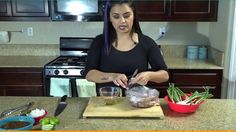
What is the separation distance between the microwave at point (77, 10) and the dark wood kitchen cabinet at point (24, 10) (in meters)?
0.12

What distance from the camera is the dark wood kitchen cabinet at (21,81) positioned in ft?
9.43

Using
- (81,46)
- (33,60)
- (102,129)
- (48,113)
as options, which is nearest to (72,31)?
(81,46)

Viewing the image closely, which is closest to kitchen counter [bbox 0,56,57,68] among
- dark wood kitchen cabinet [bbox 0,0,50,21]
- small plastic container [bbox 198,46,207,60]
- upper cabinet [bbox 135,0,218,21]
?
dark wood kitchen cabinet [bbox 0,0,50,21]

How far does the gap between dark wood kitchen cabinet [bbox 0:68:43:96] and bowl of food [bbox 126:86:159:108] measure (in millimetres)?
1665

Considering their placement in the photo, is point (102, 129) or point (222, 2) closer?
point (102, 129)

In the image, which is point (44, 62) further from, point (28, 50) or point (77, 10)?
point (77, 10)

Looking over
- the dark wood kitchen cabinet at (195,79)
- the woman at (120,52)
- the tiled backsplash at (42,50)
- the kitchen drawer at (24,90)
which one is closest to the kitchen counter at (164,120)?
the woman at (120,52)

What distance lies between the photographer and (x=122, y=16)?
1.72 metres

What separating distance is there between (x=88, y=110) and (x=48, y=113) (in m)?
0.23

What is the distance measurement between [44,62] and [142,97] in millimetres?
1879

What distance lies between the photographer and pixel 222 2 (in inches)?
114

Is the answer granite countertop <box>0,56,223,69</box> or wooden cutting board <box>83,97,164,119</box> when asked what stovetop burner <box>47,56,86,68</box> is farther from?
wooden cutting board <box>83,97,164,119</box>

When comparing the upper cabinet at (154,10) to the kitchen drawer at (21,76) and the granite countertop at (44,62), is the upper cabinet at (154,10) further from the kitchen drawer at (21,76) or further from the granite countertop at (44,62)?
the kitchen drawer at (21,76)

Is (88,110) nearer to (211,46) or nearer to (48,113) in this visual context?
(48,113)
